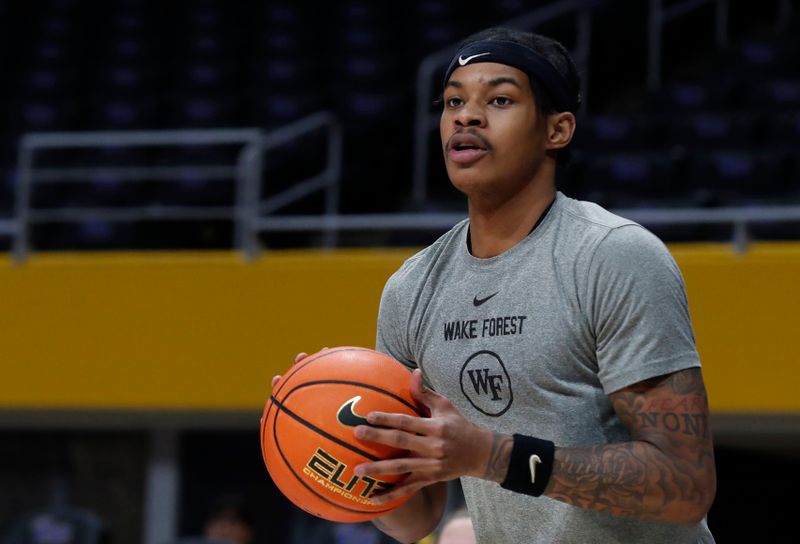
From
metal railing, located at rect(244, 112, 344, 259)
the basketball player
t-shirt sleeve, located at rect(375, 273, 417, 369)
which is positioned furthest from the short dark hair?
metal railing, located at rect(244, 112, 344, 259)

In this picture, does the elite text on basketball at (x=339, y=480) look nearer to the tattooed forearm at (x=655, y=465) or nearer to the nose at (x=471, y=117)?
the tattooed forearm at (x=655, y=465)

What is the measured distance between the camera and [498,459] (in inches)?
90.0

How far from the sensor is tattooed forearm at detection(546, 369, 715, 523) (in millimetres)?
2334

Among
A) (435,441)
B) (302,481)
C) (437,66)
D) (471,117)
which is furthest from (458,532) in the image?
(437,66)

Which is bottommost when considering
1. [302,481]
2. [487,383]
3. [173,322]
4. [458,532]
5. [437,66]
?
[458,532]

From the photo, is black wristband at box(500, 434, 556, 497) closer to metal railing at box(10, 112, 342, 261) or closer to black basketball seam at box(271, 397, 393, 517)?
black basketball seam at box(271, 397, 393, 517)

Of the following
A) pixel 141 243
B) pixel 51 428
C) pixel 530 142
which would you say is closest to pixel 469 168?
pixel 530 142

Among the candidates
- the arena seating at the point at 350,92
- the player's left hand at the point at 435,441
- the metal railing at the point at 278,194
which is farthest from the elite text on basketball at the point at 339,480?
the arena seating at the point at 350,92

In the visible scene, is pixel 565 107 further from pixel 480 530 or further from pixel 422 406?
pixel 480 530

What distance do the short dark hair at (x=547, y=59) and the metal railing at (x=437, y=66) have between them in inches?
230

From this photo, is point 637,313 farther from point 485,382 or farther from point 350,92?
point 350,92

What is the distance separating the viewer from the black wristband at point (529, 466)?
2297 mm

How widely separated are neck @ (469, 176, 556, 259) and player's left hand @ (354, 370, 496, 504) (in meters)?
0.50

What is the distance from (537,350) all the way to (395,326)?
1.58 feet
